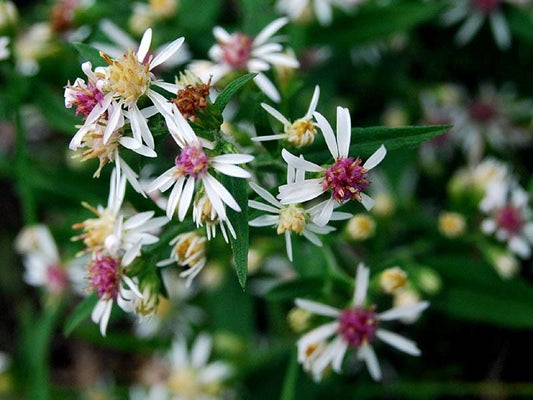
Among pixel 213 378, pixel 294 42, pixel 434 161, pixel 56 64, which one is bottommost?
pixel 213 378

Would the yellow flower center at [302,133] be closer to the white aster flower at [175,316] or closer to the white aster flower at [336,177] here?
the white aster flower at [336,177]

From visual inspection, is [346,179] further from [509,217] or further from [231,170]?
[509,217]

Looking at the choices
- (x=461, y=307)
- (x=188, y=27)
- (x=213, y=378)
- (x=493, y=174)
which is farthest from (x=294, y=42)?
(x=213, y=378)

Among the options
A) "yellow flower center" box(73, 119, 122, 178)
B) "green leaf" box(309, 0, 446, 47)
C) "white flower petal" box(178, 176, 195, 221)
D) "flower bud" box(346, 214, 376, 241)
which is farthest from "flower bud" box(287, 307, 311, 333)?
"green leaf" box(309, 0, 446, 47)

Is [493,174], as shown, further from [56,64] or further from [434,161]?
[56,64]

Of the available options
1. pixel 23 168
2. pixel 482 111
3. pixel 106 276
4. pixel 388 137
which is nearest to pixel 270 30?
pixel 388 137

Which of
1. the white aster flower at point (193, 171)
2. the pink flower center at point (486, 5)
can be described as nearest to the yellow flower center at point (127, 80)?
the white aster flower at point (193, 171)

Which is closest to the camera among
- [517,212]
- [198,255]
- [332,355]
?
[198,255]
